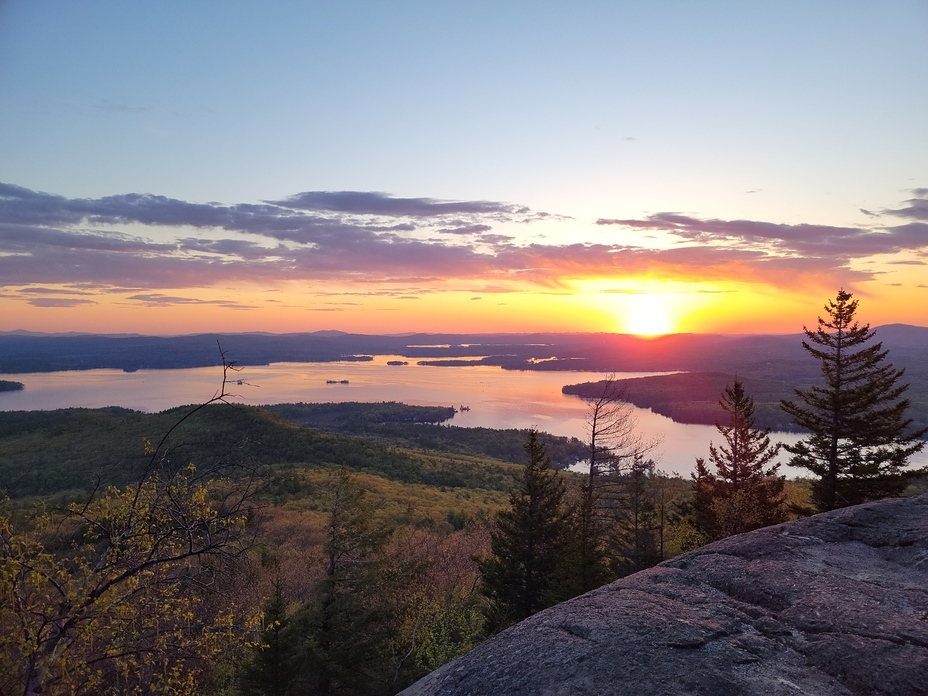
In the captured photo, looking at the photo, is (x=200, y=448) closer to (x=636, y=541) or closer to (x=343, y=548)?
(x=343, y=548)

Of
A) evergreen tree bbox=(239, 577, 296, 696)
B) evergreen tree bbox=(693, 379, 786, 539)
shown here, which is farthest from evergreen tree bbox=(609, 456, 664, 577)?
evergreen tree bbox=(239, 577, 296, 696)

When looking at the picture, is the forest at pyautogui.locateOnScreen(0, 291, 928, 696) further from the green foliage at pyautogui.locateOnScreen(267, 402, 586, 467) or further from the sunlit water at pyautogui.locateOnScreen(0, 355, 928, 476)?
the sunlit water at pyautogui.locateOnScreen(0, 355, 928, 476)

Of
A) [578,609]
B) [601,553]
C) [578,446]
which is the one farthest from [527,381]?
[578,609]

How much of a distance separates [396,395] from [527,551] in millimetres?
133591

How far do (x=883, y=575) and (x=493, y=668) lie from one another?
4836 millimetres

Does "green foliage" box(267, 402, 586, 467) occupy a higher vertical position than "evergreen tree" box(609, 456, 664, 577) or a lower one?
lower

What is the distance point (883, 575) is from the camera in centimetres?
602

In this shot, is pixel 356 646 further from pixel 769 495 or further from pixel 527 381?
pixel 527 381

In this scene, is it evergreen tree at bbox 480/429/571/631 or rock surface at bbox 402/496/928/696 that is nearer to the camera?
rock surface at bbox 402/496/928/696

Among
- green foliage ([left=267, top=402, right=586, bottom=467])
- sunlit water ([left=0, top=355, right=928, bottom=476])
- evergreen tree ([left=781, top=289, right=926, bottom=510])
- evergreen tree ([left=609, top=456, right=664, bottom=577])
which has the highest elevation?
evergreen tree ([left=781, top=289, right=926, bottom=510])

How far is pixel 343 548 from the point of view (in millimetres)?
16266

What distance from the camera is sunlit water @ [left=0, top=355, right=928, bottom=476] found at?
305ft

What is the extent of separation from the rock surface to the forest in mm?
4427

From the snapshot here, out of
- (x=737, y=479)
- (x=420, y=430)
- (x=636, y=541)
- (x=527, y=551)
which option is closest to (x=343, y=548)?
(x=527, y=551)
